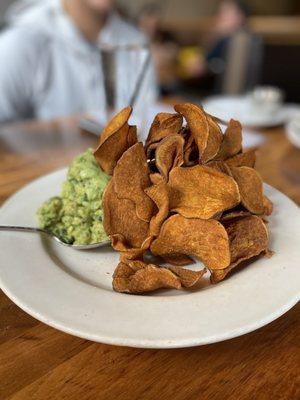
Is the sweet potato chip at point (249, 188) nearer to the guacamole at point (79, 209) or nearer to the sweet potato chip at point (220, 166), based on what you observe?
the sweet potato chip at point (220, 166)

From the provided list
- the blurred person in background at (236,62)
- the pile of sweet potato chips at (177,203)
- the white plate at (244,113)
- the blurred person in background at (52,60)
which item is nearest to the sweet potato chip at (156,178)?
the pile of sweet potato chips at (177,203)

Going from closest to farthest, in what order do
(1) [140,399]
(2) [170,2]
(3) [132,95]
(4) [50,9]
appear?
(1) [140,399] < (3) [132,95] < (4) [50,9] < (2) [170,2]

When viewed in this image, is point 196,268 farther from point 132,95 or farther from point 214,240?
point 132,95

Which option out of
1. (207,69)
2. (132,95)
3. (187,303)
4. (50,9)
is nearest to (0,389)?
(187,303)

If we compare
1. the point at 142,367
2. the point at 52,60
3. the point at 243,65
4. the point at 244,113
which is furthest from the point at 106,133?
the point at 243,65

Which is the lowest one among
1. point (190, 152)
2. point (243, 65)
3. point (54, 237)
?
point (243, 65)

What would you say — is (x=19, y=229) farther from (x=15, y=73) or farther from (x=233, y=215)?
(x=15, y=73)
